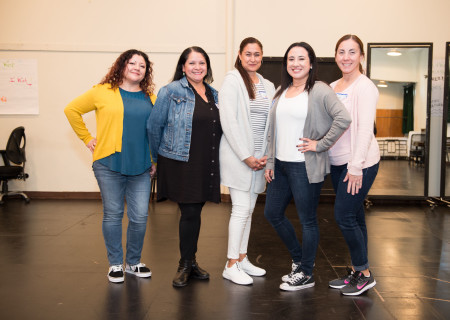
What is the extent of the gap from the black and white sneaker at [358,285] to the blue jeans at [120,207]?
1348 millimetres

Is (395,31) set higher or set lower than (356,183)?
higher

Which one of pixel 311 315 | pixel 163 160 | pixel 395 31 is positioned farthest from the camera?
pixel 395 31

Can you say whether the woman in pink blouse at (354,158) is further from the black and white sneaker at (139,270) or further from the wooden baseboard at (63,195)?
the wooden baseboard at (63,195)

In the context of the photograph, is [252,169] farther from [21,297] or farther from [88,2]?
[88,2]

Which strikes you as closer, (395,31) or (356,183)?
(356,183)

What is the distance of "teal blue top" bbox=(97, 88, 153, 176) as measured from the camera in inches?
106

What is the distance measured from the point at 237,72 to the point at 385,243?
6.94 feet

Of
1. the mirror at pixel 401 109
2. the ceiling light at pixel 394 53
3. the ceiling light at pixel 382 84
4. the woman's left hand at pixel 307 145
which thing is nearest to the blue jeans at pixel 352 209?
the woman's left hand at pixel 307 145

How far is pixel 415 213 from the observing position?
5.20 meters

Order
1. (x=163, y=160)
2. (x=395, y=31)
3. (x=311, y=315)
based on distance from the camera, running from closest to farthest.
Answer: (x=311, y=315)
(x=163, y=160)
(x=395, y=31)

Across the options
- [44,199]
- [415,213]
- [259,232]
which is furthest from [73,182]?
[415,213]

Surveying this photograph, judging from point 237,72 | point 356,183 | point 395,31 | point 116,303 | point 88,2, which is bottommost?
point 116,303

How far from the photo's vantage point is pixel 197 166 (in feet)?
8.72

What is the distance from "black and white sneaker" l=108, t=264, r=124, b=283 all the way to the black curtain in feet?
14.1
